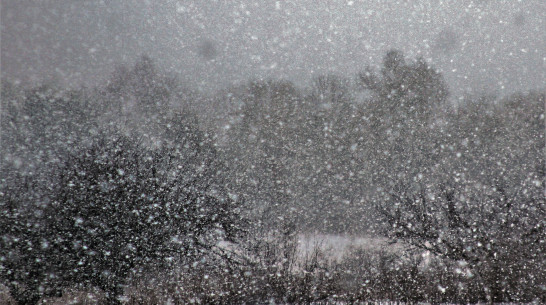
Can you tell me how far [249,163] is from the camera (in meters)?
23.0

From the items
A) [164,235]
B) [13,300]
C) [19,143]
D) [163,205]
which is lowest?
[13,300]

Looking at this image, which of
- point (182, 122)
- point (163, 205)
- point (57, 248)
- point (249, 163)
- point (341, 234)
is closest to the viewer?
point (57, 248)

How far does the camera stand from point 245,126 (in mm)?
25312

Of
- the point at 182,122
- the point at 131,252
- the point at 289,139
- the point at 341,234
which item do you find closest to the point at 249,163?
the point at 289,139

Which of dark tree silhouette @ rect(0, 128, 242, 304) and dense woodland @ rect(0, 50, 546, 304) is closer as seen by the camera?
dark tree silhouette @ rect(0, 128, 242, 304)

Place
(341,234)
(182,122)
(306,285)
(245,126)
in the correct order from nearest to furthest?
1. (306,285)
2. (341,234)
3. (182,122)
4. (245,126)

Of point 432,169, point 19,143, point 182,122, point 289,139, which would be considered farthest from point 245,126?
point 19,143

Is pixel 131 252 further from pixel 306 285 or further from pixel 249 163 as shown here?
pixel 249 163

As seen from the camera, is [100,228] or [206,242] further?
[206,242]

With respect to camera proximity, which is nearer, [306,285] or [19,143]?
[306,285]

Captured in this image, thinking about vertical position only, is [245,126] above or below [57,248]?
above

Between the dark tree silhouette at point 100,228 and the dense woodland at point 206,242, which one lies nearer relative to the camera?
the dark tree silhouette at point 100,228

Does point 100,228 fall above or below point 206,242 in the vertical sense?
below

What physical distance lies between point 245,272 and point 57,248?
3.43 meters
